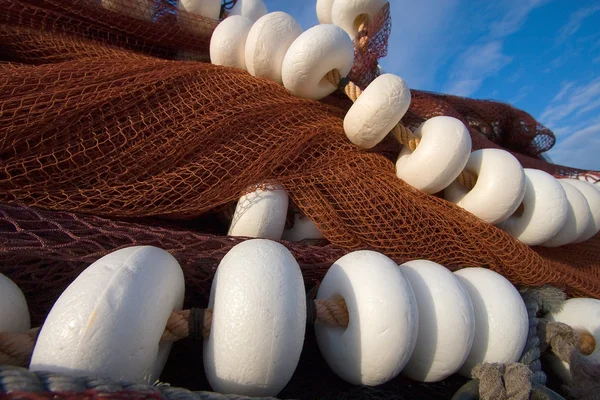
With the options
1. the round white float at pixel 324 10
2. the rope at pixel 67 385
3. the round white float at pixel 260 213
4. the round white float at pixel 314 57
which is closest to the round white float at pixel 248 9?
the round white float at pixel 324 10

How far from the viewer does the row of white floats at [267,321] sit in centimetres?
44

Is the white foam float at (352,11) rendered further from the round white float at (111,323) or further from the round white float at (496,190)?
the round white float at (111,323)

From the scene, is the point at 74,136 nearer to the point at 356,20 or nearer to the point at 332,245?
the point at 332,245

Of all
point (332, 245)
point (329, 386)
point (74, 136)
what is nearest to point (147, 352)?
point (329, 386)

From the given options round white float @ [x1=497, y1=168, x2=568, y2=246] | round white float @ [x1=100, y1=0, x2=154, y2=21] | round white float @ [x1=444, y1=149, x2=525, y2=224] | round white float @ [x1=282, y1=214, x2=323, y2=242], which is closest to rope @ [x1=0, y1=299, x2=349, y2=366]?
round white float @ [x1=282, y1=214, x2=323, y2=242]

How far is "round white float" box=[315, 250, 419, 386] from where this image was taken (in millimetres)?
554

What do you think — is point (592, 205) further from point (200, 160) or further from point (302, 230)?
point (200, 160)

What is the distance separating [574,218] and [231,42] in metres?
1.13

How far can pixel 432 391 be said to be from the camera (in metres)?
0.68

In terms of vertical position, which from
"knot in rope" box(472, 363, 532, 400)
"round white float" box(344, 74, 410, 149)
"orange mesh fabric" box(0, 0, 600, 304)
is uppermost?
"round white float" box(344, 74, 410, 149)

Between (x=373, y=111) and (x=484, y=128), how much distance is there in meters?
1.13

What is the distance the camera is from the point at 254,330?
19.2 inches

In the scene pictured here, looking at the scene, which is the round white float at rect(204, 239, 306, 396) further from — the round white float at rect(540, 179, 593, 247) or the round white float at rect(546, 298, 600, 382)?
the round white float at rect(540, 179, 593, 247)

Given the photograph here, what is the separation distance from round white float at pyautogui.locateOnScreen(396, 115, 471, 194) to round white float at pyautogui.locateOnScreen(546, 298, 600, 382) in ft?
1.39
